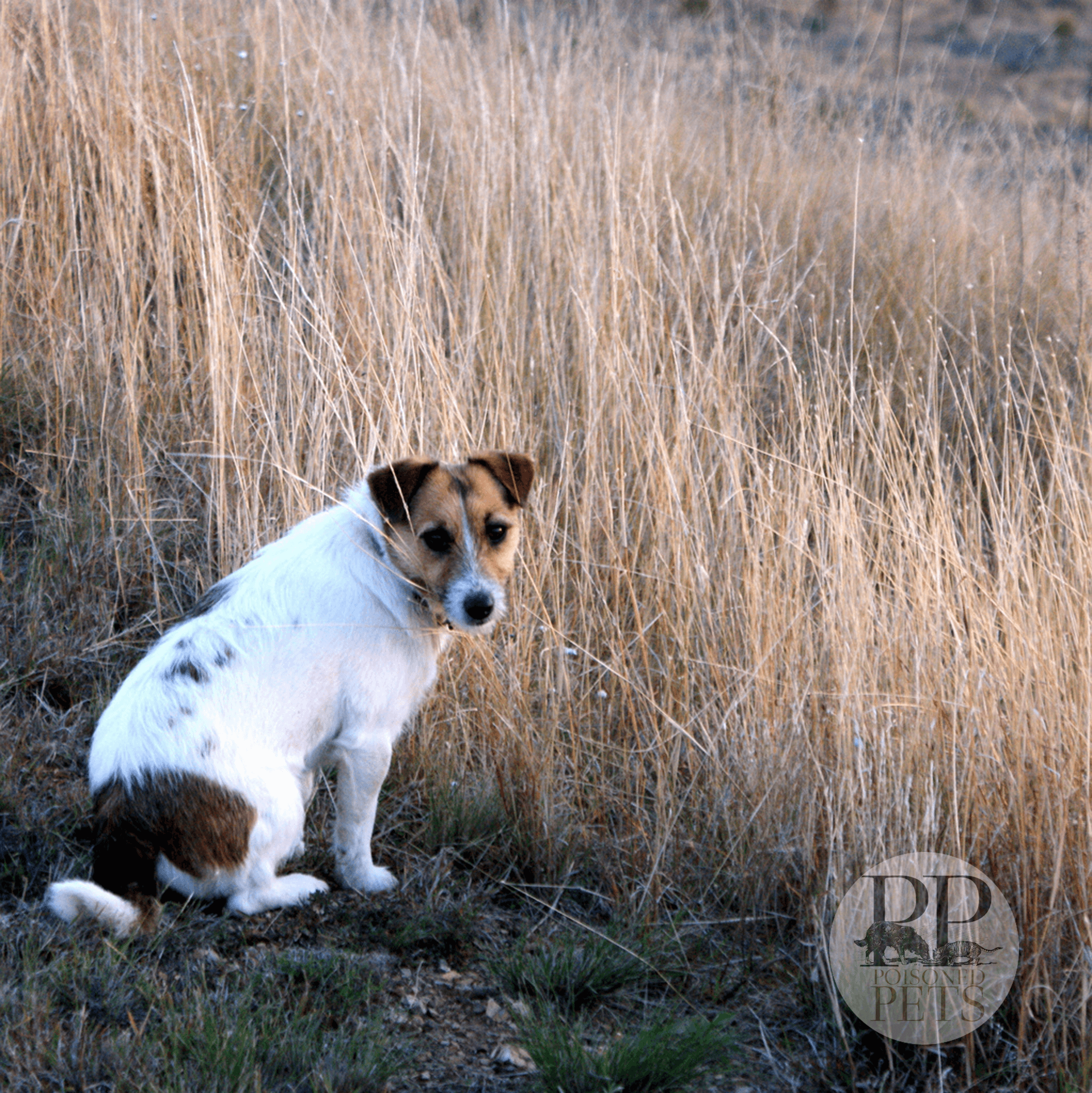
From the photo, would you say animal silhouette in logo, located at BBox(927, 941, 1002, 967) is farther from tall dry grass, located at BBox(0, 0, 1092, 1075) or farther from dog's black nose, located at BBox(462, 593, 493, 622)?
dog's black nose, located at BBox(462, 593, 493, 622)

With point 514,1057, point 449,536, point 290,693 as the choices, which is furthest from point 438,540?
point 514,1057

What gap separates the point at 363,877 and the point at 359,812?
224 millimetres

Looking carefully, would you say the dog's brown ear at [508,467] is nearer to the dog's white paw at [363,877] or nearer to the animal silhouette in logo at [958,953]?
the dog's white paw at [363,877]

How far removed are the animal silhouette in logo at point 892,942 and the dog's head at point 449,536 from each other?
51.7 inches

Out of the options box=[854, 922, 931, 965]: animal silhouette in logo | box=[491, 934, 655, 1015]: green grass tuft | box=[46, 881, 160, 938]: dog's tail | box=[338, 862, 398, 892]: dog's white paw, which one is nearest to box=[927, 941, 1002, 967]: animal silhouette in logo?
box=[854, 922, 931, 965]: animal silhouette in logo

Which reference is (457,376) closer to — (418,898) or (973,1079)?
(418,898)

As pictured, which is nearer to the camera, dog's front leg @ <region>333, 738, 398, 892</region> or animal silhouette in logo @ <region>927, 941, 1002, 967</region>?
animal silhouette in logo @ <region>927, 941, 1002, 967</region>

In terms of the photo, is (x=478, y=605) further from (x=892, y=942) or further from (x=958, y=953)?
(x=958, y=953)

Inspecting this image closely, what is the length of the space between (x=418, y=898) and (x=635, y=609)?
1.35 meters

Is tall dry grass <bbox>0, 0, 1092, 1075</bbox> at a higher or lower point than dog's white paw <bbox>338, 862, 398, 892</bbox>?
higher

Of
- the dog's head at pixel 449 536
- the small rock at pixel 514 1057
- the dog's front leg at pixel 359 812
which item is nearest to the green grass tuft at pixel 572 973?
the small rock at pixel 514 1057

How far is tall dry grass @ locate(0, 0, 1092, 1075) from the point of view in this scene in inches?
115

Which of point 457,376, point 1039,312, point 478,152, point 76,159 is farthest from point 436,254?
point 1039,312

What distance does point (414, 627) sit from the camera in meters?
Answer: 3.12
